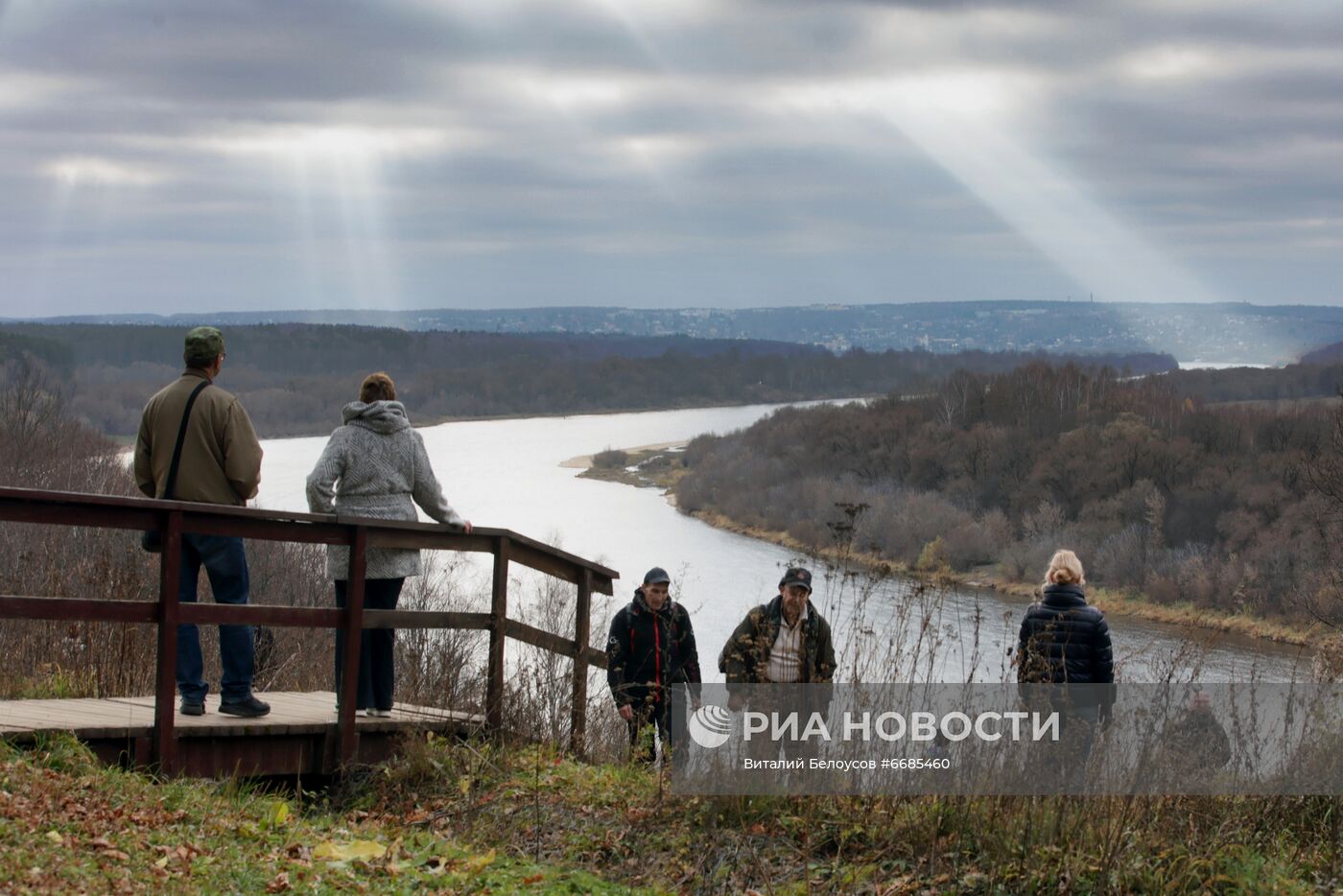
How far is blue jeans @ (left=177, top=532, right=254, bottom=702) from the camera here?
22.4 ft

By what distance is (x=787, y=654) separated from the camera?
22.7 feet

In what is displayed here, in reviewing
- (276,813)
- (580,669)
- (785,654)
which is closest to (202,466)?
(276,813)

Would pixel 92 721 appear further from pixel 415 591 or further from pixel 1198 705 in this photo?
pixel 415 591

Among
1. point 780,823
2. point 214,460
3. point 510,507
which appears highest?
point 214,460

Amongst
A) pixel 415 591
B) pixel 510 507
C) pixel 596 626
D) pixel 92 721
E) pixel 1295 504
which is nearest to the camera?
pixel 92 721

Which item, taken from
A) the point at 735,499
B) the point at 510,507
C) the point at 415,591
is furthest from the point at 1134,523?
the point at 415,591

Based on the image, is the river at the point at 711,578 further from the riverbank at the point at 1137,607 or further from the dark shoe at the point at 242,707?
the dark shoe at the point at 242,707

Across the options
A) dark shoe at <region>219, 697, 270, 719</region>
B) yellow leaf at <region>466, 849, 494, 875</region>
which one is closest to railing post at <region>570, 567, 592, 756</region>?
dark shoe at <region>219, 697, 270, 719</region>

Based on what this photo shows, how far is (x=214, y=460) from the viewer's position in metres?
6.88

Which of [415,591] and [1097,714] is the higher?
[1097,714]

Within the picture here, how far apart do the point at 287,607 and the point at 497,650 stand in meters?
1.25

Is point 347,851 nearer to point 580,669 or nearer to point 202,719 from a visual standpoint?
point 202,719

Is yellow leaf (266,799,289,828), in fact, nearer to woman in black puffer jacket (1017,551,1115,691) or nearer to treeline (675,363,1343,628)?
woman in black puffer jacket (1017,551,1115,691)

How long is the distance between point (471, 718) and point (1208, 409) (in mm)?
90735
